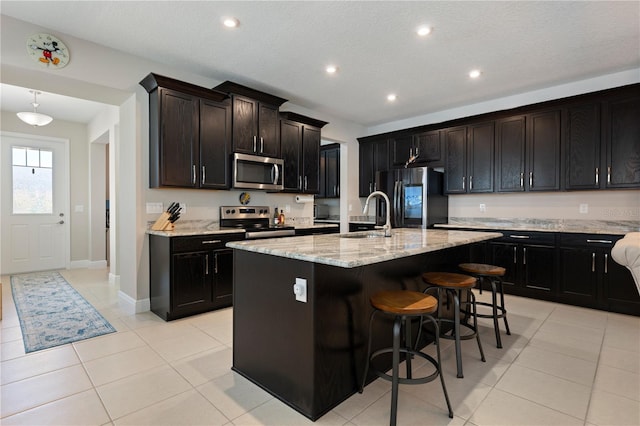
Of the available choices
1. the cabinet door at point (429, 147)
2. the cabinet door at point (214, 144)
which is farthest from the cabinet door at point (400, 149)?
the cabinet door at point (214, 144)

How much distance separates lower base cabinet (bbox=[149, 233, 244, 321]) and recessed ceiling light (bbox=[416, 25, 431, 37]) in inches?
111

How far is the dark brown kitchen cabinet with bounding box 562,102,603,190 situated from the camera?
3826 millimetres

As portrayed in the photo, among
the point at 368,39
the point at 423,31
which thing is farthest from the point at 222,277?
the point at 423,31

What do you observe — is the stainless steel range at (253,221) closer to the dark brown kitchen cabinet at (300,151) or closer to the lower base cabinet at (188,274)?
the lower base cabinet at (188,274)

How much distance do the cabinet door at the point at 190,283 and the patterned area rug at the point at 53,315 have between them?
2.02 ft

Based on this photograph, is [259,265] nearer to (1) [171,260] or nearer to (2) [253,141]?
(1) [171,260]

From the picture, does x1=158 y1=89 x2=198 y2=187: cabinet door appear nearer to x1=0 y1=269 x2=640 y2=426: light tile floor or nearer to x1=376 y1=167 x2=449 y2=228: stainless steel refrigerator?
x1=0 y1=269 x2=640 y2=426: light tile floor

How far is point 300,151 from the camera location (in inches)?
191

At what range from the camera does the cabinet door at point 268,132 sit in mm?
4258

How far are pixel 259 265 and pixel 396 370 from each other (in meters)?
1.01

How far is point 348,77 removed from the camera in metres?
4.01

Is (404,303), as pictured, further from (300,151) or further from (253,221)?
(300,151)

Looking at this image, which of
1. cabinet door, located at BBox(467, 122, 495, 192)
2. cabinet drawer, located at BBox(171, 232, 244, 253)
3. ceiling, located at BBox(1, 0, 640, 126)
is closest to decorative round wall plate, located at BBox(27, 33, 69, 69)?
ceiling, located at BBox(1, 0, 640, 126)

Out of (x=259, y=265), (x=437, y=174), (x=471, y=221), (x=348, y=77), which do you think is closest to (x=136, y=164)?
(x=259, y=265)
